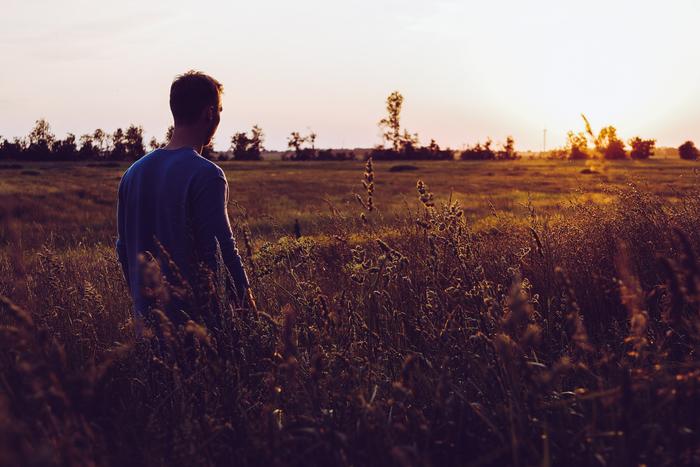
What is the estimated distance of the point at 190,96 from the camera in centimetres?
371

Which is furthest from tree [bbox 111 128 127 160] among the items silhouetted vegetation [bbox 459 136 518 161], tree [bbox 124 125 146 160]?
silhouetted vegetation [bbox 459 136 518 161]

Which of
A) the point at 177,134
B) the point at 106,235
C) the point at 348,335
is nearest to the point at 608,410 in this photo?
the point at 348,335

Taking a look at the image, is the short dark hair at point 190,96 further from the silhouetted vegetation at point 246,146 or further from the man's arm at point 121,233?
the silhouetted vegetation at point 246,146

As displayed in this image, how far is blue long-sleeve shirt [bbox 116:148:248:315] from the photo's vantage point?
365 centimetres

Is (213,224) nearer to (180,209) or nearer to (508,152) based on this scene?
(180,209)

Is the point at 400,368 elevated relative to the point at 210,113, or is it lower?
lower

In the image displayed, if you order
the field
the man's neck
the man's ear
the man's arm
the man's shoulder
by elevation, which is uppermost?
the man's ear

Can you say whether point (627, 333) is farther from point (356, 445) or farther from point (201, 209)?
point (201, 209)

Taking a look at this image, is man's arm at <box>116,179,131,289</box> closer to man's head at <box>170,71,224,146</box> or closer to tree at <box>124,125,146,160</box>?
man's head at <box>170,71,224,146</box>

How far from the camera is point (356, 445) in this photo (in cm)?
229

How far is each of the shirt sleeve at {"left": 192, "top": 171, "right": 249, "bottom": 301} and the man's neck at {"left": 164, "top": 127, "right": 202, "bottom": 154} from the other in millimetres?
302

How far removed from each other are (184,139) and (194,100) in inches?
10.5

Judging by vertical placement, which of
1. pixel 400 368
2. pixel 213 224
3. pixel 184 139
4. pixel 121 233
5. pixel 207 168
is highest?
pixel 184 139

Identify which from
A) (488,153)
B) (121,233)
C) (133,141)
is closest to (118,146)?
(133,141)
